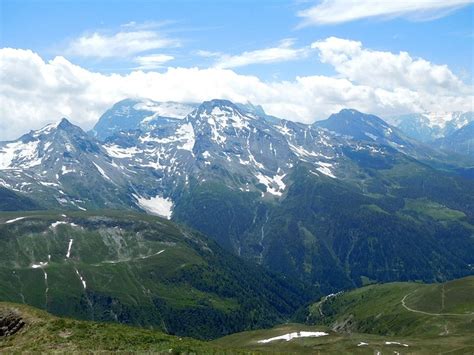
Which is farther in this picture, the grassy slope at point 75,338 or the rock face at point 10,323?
the rock face at point 10,323

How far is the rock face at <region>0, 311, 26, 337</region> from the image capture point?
112562mm

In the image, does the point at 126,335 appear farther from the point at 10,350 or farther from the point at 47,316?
the point at 10,350

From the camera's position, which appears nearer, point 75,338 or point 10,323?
point 75,338

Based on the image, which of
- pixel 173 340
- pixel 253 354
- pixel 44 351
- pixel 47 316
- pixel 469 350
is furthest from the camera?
pixel 469 350

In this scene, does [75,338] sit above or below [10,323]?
below

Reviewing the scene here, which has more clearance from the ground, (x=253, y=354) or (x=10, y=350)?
(x=10, y=350)

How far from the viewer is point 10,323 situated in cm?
11419

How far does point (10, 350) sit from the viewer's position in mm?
100938

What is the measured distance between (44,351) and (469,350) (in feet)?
499

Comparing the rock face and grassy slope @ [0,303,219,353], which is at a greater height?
the rock face

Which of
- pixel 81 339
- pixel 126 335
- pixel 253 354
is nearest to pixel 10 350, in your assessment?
pixel 81 339

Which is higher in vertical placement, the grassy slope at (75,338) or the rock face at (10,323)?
the rock face at (10,323)

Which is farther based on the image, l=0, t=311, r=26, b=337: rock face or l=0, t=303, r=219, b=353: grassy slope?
l=0, t=311, r=26, b=337: rock face

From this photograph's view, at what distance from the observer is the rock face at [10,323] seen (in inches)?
4432
